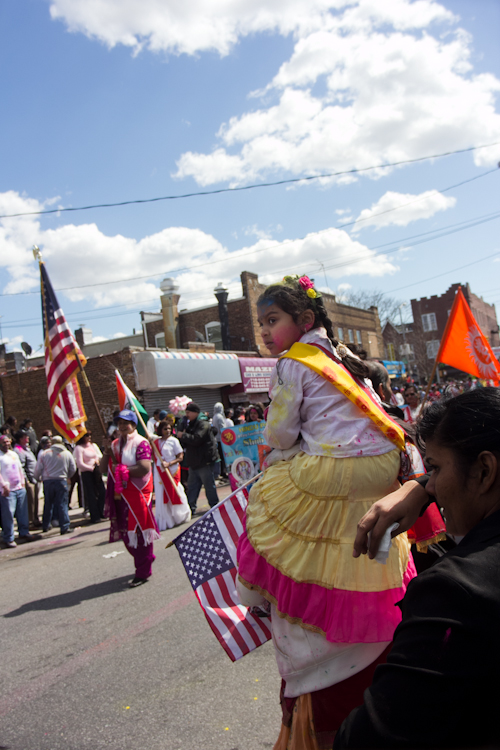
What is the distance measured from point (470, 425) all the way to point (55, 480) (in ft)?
33.1

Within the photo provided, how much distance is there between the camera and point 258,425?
10.8 m

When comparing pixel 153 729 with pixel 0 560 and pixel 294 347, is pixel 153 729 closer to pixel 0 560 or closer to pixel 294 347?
pixel 294 347

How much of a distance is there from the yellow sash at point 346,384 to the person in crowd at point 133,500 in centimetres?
385

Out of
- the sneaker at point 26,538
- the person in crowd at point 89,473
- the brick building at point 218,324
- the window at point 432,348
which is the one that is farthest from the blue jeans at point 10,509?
the window at point 432,348

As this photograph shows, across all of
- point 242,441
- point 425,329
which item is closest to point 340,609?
point 242,441

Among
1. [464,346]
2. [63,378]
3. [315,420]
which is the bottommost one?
[315,420]

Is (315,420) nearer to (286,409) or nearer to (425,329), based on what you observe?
(286,409)

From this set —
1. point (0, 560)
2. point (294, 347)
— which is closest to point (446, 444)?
point (294, 347)

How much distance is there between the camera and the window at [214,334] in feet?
96.7

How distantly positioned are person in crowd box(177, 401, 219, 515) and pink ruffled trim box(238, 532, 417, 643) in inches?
280

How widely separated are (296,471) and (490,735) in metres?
1.10

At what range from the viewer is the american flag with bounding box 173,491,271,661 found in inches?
95.4

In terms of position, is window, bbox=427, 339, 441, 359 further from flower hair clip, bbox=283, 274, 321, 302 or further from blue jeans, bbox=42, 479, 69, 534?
flower hair clip, bbox=283, 274, 321, 302

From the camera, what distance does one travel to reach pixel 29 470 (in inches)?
428
